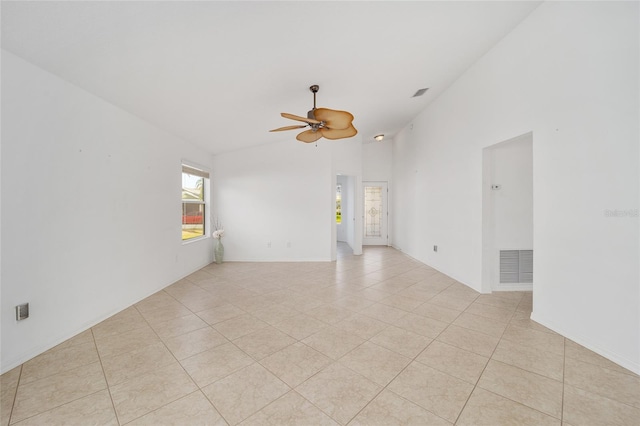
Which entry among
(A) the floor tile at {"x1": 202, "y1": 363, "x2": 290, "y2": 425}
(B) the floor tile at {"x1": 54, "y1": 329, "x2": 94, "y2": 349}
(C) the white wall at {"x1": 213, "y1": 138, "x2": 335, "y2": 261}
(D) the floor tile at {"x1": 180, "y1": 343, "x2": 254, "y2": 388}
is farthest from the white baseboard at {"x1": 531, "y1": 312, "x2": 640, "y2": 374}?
(B) the floor tile at {"x1": 54, "y1": 329, "x2": 94, "y2": 349}

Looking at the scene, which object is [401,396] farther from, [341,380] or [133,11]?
[133,11]

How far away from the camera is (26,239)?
6.80 feet

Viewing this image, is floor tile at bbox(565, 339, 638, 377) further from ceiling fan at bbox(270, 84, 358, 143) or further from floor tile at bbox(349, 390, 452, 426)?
ceiling fan at bbox(270, 84, 358, 143)

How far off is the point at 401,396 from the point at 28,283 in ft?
10.2

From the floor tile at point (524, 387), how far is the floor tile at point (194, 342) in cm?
221

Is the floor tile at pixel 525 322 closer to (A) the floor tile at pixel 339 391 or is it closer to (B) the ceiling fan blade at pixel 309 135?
(A) the floor tile at pixel 339 391

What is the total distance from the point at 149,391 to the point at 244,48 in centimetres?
287

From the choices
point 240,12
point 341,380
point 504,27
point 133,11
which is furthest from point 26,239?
point 504,27

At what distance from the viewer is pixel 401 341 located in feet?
7.59

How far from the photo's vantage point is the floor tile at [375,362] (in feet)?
6.01

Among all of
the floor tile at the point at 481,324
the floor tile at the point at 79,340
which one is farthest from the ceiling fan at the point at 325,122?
the floor tile at the point at 79,340

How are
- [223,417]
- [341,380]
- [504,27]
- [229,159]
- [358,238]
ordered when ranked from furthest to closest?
[358,238]
[229,159]
[504,27]
[341,380]
[223,417]

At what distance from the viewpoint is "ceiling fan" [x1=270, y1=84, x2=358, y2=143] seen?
266 centimetres

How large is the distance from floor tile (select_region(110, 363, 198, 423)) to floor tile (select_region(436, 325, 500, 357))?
7.23 feet
